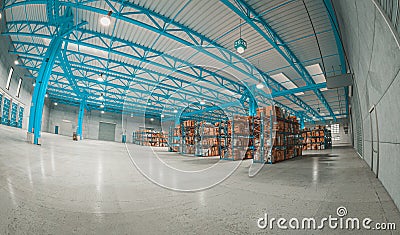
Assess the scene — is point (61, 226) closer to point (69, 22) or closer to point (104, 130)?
point (69, 22)

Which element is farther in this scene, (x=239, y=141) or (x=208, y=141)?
(x=208, y=141)

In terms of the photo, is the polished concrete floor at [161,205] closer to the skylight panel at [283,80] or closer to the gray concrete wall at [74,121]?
the skylight panel at [283,80]

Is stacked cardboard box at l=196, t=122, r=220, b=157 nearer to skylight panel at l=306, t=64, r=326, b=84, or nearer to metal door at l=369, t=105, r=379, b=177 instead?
metal door at l=369, t=105, r=379, b=177

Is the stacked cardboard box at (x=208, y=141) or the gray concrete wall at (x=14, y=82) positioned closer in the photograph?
the gray concrete wall at (x=14, y=82)

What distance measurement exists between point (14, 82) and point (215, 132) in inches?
454

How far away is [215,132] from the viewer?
1011 centimetres

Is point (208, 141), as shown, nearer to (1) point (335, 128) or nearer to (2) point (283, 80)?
(2) point (283, 80)

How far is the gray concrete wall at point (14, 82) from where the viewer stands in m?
6.59

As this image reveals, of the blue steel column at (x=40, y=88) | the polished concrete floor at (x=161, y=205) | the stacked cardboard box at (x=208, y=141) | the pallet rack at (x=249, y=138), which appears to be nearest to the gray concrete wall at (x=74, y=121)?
the blue steel column at (x=40, y=88)

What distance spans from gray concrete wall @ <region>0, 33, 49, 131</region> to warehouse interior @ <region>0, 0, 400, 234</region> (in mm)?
180

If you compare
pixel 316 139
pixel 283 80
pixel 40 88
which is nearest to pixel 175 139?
pixel 40 88

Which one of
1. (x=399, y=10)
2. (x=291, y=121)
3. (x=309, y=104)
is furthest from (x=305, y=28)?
(x=309, y=104)

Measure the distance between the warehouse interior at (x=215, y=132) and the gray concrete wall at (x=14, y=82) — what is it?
0.59ft

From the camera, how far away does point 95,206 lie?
71.0 inches
